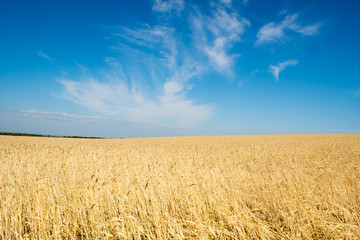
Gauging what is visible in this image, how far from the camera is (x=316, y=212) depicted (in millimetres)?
3068

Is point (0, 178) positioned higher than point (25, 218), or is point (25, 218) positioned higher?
point (0, 178)

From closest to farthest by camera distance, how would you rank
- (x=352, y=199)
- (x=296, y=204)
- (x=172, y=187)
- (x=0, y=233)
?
1. (x=0, y=233)
2. (x=296, y=204)
3. (x=352, y=199)
4. (x=172, y=187)

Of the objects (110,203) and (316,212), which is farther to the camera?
(110,203)

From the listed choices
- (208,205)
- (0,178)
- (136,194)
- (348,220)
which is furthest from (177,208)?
(0,178)

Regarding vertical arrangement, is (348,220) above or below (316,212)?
below

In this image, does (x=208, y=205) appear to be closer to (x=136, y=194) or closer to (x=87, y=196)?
(x=136, y=194)

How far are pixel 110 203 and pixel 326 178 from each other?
5.95 metres

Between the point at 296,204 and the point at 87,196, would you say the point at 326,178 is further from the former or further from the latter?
the point at 87,196

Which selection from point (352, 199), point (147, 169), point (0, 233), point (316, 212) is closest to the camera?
point (0, 233)

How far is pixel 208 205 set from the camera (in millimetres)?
3604

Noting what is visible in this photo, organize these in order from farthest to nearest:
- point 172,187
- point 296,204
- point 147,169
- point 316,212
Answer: point 147,169 < point 172,187 < point 296,204 < point 316,212

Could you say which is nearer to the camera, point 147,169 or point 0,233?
point 0,233

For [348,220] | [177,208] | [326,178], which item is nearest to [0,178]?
[177,208]

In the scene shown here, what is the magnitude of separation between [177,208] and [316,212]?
2.43m
